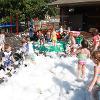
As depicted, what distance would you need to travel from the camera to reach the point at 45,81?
10547 millimetres

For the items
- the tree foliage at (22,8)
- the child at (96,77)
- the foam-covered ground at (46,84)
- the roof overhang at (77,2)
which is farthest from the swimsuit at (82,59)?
the tree foliage at (22,8)

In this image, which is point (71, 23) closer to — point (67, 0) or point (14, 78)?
point (67, 0)

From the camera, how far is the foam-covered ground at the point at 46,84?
953 cm

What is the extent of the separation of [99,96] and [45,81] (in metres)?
2.62

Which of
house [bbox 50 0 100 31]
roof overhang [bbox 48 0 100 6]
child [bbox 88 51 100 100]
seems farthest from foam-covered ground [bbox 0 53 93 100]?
house [bbox 50 0 100 31]

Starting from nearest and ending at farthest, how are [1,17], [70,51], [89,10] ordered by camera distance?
[70,51], [89,10], [1,17]

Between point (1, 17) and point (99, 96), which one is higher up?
point (99, 96)

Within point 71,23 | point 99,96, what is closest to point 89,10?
point 71,23

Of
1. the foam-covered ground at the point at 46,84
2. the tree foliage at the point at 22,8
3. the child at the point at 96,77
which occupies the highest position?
the child at the point at 96,77

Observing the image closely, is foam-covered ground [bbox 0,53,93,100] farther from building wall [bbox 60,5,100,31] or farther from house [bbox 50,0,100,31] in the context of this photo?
building wall [bbox 60,5,100,31]

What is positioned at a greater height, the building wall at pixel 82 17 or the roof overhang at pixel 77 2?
the roof overhang at pixel 77 2

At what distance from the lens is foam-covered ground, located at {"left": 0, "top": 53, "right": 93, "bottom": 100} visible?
953 centimetres

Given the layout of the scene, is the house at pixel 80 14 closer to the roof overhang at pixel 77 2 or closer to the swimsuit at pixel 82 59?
the roof overhang at pixel 77 2

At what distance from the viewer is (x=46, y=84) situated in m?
10.3
